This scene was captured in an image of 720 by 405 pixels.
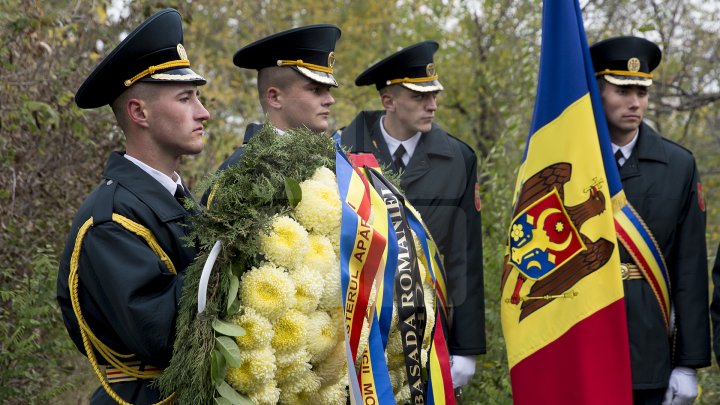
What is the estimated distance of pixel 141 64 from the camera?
3.38 metres

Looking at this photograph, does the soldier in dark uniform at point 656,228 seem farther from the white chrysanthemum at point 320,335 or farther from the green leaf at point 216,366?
the green leaf at point 216,366

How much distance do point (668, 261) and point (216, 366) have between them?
2880 millimetres

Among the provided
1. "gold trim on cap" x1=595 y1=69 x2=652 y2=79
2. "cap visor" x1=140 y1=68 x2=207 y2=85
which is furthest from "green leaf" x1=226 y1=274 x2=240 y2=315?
"gold trim on cap" x1=595 y1=69 x2=652 y2=79

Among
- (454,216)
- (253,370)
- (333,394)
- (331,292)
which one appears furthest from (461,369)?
(253,370)

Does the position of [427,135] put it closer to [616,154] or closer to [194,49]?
[616,154]

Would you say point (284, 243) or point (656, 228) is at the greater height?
point (284, 243)

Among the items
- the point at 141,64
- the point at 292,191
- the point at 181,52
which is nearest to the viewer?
the point at 292,191

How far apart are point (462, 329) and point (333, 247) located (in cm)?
227

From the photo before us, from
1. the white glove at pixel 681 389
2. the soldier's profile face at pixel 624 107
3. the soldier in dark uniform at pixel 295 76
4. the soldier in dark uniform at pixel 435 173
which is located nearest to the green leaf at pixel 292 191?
the soldier in dark uniform at pixel 295 76

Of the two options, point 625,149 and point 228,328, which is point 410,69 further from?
point 228,328

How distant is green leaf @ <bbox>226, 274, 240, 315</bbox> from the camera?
289 centimetres

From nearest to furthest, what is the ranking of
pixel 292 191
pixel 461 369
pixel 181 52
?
1. pixel 292 191
2. pixel 181 52
3. pixel 461 369

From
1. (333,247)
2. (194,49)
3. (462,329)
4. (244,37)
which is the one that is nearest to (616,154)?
(462,329)

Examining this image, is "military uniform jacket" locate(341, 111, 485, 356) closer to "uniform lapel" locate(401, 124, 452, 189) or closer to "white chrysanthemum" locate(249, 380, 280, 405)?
"uniform lapel" locate(401, 124, 452, 189)
